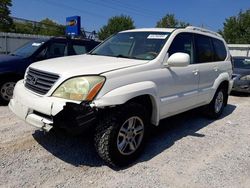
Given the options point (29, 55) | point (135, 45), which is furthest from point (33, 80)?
point (29, 55)

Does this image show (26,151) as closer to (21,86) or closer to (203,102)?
(21,86)

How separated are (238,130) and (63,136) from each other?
3.33 m

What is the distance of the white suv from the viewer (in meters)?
3.16

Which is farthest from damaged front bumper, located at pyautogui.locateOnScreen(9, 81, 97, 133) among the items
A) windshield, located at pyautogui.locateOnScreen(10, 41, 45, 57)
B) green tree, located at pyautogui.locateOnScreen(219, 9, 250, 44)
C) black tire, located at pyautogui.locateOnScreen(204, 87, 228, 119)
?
green tree, located at pyautogui.locateOnScreen(219, 9, 250, 44)

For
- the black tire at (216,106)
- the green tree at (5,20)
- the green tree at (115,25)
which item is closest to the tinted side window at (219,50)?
the black tire at (216,106)

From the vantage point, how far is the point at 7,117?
5.33 m

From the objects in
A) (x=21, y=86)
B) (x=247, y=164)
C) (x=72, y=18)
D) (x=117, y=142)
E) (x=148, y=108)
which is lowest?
(x=247, y=164)

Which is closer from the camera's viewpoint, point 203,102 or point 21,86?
point 21,86

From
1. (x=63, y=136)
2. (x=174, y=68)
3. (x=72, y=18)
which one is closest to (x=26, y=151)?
(x=63, y=136)

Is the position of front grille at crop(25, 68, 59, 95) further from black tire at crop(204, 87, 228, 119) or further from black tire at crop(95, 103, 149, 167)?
black tire at crop(204, 87, 228, 119)

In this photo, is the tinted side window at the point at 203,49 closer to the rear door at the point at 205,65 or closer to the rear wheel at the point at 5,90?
the rear door at the point at 205,65

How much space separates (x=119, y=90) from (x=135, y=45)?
1.40m

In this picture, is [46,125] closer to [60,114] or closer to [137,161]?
[60,114]

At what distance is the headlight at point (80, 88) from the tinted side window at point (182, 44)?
1.52m
